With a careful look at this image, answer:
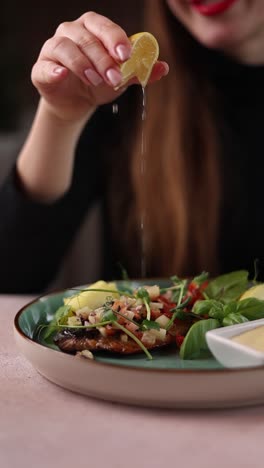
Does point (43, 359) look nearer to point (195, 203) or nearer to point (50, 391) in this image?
point (50, 391)

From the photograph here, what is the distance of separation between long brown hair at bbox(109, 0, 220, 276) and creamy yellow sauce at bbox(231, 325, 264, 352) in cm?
120

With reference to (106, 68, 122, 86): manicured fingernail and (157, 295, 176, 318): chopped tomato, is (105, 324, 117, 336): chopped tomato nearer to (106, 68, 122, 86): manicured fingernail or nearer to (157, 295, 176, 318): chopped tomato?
(157, 295, 176, 318): chopped tomato

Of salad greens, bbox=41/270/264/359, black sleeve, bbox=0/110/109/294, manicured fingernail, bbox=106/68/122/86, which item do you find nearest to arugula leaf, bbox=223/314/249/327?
salad greens, bbox=41/270/264/359

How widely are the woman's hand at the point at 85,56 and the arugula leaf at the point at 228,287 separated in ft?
1.19

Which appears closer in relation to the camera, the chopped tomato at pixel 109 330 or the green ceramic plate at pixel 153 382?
the green ceramic plate at pixel 153 382

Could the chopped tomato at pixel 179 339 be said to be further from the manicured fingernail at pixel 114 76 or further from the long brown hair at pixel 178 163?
the long brown hair at pixel 178 163

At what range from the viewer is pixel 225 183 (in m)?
2.17

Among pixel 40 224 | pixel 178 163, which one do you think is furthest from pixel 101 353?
pixel 178 163

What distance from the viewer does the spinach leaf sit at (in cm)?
87

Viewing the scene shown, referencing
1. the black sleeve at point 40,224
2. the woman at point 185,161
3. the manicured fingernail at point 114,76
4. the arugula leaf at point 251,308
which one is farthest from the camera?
the woman at point 185,161

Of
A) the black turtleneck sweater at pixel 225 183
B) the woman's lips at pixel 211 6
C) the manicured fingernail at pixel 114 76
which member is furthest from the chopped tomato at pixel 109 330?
the woman's lips at pixel 211 6

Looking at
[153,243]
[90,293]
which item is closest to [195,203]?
[153,243]

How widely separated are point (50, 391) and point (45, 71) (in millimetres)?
648

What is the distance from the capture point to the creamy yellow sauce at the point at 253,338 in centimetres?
82
